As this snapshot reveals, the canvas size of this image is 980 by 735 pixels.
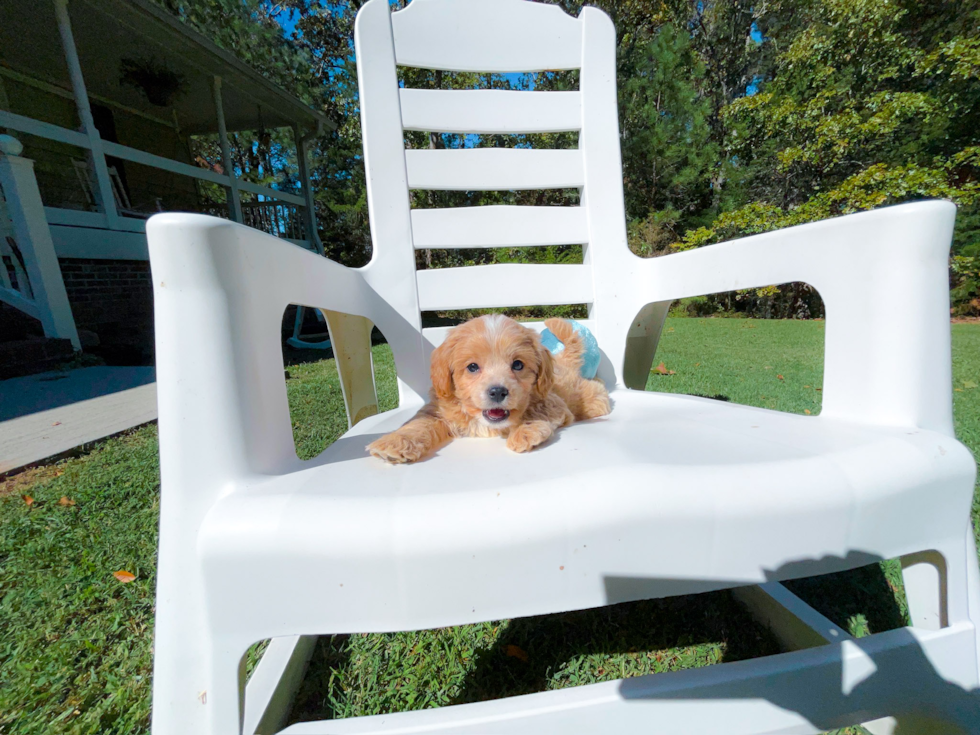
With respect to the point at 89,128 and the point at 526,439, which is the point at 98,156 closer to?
the point at 89,128

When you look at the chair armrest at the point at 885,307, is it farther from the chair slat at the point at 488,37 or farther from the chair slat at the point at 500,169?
the chair slat at the point at 488,37

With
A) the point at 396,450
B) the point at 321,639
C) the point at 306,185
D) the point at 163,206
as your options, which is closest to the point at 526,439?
the point at 396,450

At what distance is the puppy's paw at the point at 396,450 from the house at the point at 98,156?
538cm

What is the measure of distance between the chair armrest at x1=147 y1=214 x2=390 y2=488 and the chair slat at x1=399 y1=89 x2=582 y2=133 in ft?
4.58

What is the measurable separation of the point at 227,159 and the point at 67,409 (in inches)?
233

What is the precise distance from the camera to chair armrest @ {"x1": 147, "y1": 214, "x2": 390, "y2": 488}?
68cm

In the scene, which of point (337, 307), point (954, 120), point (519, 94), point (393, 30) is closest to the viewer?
point (337, 307)

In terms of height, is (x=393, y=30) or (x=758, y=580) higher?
(x=393, y=30)

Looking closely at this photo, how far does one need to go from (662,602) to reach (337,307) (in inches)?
55.5

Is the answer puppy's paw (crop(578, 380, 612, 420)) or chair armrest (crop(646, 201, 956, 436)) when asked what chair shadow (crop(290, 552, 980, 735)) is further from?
puppy's paw (crop(578, 380, 612, 420))

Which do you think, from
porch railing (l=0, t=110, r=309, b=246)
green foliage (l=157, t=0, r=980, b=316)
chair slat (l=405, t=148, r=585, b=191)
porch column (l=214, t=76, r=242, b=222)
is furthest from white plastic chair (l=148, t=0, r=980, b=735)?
porch column (l=214, t=76, r=242, b=222)

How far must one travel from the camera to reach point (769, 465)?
0.70m

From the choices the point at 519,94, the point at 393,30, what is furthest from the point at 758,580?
the point at 393,30

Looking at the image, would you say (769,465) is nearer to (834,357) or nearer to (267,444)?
(834,357)
